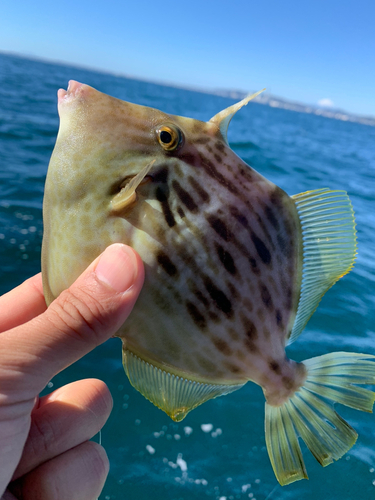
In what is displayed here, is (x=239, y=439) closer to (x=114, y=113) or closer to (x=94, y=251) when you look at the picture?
(x=94, y=251)

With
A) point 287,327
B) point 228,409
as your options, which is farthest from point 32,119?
point 287,327

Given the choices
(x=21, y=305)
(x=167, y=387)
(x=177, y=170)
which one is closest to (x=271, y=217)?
(x=177, y=170)

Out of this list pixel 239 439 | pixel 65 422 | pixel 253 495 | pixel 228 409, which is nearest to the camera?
pixel 65 422

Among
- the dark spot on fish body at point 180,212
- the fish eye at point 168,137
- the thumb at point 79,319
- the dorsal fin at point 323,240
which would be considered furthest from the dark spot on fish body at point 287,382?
the fish eye at point 168,137

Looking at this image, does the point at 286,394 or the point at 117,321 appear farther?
the point at 286,394

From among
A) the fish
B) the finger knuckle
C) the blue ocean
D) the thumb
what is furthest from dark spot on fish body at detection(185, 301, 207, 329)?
the blue ocean

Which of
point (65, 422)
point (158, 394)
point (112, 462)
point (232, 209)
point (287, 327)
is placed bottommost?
point (112, 462)

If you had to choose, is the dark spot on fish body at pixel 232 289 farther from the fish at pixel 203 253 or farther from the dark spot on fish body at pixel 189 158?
the dark spot on fish body at pixel 189 158
